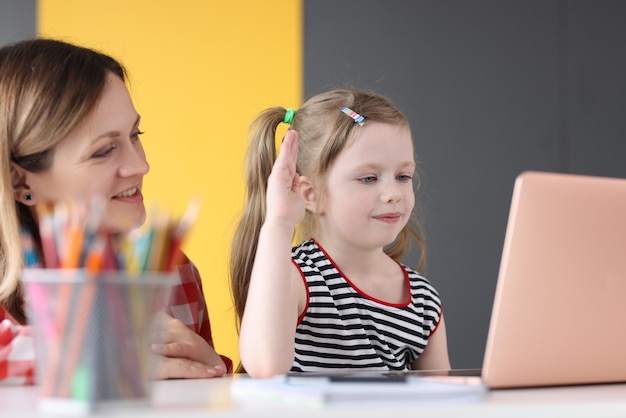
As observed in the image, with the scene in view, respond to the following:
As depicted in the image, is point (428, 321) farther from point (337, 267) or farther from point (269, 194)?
point (269, 194)

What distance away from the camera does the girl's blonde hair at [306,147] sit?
5.84 ft

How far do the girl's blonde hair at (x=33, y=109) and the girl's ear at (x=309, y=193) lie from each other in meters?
0.49

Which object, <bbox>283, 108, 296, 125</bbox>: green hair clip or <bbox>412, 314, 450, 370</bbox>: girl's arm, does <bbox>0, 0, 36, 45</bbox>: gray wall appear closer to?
<bbox>283, 108, 296, 125</bbox>: green hair clip

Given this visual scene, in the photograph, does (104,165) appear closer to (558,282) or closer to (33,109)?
(33,109)

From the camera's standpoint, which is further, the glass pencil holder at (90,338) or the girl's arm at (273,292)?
the girl's arm at (273,292)

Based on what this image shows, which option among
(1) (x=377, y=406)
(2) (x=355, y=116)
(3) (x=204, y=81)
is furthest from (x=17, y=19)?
(1) (x=377, y=406)

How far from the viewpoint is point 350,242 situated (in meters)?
1.74

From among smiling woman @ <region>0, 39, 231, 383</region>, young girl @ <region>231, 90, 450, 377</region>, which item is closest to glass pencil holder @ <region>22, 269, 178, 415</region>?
smiling woman @ <region>0, 39, 231, 383</region>

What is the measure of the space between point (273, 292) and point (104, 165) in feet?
1.58

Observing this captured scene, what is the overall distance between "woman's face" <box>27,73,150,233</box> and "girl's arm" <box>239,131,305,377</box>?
13.4 inches

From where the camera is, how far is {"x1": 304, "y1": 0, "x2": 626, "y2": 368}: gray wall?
10.6 feet

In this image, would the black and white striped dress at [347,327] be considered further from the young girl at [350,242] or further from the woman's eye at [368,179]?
the woman's eye at [368,179]

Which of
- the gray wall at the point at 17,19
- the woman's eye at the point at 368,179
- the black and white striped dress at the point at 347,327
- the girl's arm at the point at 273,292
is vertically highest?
the gray wall at the point at 17,19

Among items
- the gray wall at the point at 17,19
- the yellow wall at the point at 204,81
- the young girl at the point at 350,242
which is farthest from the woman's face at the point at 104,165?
the gray wall at the point at 17,19
